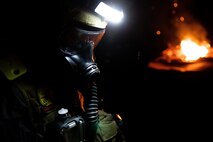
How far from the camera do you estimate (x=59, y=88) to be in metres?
3.28

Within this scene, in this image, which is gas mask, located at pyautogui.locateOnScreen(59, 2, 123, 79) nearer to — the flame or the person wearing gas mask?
the person wearing gas mask

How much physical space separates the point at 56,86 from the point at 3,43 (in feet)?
3.19

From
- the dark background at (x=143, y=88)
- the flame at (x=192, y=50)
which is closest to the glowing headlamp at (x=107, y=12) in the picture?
the dark background at (x=143, y=88)

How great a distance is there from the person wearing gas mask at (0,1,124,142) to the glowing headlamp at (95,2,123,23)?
13cm

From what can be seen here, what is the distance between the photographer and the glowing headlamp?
3383 mm

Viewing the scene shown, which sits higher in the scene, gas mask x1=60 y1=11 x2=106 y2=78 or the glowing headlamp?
the glowing headlamp

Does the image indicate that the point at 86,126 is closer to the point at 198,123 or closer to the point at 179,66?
the point at 198,123

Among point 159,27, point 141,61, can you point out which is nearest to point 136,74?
point 141,61

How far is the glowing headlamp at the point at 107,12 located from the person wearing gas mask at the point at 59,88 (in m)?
0.13

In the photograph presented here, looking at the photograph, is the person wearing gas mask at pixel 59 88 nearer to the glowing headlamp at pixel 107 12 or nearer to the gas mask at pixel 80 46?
the gas mask at pixel 80 46

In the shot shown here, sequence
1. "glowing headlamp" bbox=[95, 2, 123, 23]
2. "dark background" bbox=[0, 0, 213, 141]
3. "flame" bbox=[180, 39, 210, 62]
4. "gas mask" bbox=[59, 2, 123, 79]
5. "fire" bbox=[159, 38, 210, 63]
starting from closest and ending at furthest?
"gas mask" bbox=[59, 2, 123, 79]
"glowing headlamp" bbox=[95, 2, 123, 23]
"dark background" bbox=[0, 0, 213, 141]
"fire" bbox=[159, 38, 210, 63]
"flame" bbox=[180, 39, 210, 62]

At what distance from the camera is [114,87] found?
22.2 feet

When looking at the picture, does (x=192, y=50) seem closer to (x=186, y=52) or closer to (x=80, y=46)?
(x=186, y=52)

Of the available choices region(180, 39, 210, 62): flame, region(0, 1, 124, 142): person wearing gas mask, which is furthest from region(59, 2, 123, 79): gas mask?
region(180, 39, 210, 62): flame
